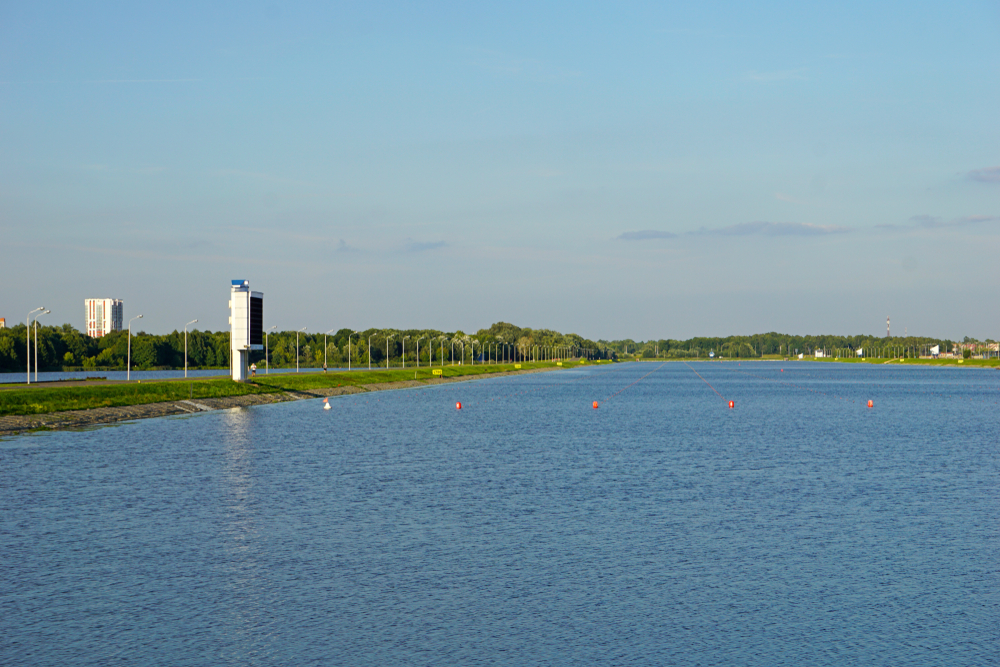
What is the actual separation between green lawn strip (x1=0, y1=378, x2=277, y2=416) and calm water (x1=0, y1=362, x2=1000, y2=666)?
28.0 meters

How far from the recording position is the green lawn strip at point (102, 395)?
2869 inches

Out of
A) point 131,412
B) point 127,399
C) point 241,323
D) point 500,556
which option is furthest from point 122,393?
point 500,556

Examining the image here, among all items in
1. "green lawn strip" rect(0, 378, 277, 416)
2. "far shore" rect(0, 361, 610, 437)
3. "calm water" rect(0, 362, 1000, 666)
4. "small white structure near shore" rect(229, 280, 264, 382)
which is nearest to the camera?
"calm water" rect(0, 362, 1000, 666)

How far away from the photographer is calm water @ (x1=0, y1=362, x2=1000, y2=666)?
48.9ft

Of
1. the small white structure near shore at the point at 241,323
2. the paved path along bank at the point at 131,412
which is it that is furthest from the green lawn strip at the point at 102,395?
the small white structure near shore at the point at 241,323

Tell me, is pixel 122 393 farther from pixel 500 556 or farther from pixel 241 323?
pixel 500 556

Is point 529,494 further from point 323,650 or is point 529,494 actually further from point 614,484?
point 323,650

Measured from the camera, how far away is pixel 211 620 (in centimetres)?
1622

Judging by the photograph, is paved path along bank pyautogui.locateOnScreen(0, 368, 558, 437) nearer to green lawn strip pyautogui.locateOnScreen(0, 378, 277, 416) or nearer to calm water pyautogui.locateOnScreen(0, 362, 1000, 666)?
green lawn strip pyautogui.locateOnScreen(0, 378, 277, 416)

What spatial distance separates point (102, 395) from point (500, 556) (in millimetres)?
71403

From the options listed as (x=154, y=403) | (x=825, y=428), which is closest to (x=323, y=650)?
(x=825, y=428)

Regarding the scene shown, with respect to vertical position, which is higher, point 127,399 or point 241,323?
point 241,323

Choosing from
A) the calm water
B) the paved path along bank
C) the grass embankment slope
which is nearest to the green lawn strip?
the grass embankment slope

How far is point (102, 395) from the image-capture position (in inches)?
3273
